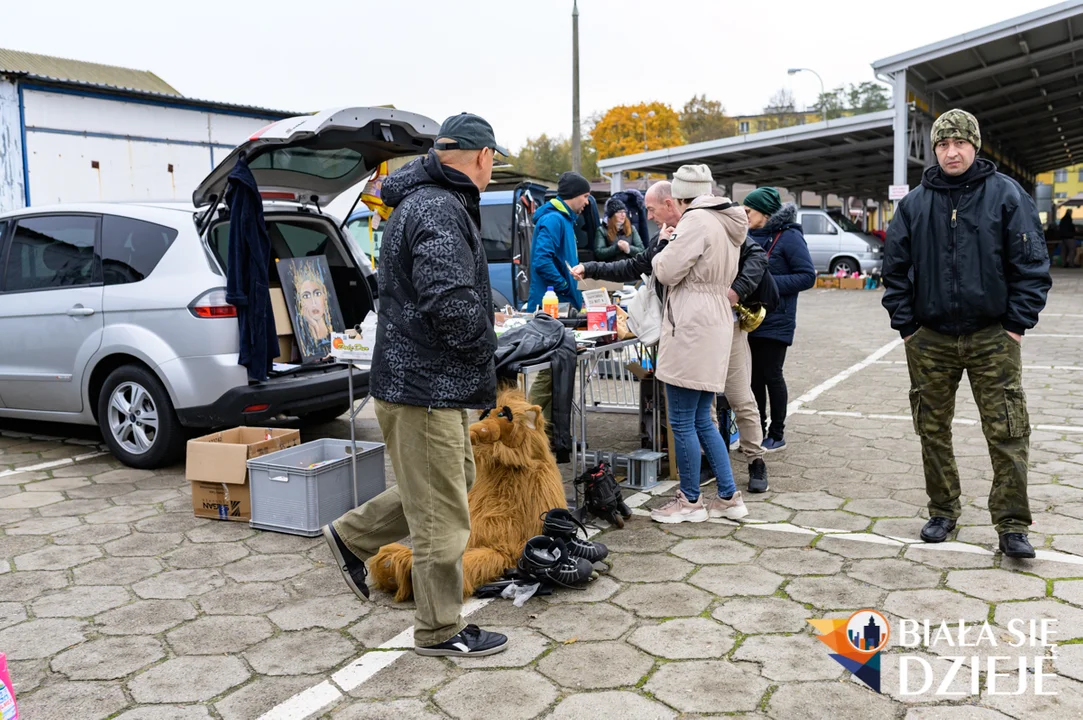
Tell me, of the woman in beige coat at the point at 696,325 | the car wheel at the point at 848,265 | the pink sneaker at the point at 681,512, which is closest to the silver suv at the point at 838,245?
the car wheel at the point at 848,265

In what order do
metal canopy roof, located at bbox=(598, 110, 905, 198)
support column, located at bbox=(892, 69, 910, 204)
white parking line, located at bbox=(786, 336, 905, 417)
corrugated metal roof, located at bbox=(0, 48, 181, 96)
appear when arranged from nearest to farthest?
white parking line, located at bbox=(786, 336, 905, 417) < support column, located at bbox=(892, 69, 910, 204) < metal canopy roof, located at bbox=(598, 110, 905, 198) < corrugated metal roof, located at bbox=(0, 48, 181, 96)

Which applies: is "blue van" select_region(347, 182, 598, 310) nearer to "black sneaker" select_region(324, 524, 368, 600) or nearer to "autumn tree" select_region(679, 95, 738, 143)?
Result: "black sneaker" select_region(324, 524, 368, 600)

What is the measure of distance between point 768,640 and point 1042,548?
69.1 inches

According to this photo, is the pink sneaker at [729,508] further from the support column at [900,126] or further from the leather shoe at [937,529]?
the support column at [900,126]

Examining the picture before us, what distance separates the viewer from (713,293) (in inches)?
187

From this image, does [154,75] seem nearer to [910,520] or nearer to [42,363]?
[42,363]

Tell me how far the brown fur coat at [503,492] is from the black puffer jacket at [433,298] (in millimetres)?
719

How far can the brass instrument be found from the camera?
5301mm

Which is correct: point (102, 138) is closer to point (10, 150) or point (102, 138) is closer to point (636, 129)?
point (10, 150)

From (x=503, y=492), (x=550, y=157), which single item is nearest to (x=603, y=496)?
(x=503, y=492)

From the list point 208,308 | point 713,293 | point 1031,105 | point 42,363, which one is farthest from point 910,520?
point 1031,105

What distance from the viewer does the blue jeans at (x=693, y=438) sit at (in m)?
4.80

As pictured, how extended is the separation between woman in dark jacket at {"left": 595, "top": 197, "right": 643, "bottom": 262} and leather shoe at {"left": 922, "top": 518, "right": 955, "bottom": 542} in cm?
410

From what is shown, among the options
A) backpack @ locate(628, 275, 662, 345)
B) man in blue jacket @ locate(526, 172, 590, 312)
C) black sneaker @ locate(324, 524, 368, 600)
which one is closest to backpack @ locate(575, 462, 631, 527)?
backpack @ locate(628, 275, 662, 345)
